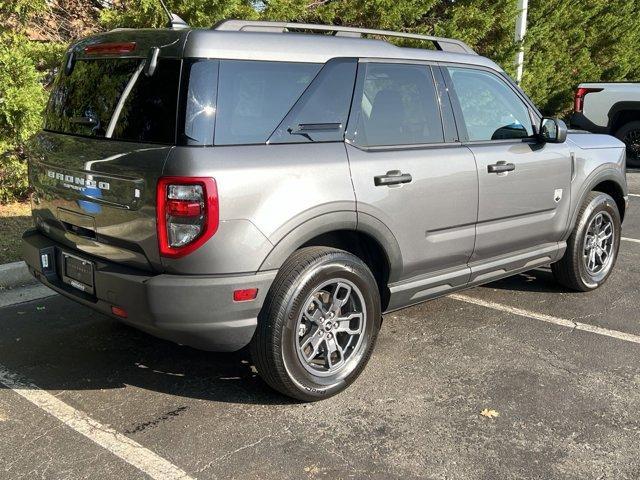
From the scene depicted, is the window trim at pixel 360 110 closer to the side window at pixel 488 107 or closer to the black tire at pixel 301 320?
the side window at pixel 488 107

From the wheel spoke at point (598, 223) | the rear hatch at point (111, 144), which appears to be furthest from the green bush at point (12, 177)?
the wheel spoke at point (598, 223)

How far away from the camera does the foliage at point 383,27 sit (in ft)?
21.5

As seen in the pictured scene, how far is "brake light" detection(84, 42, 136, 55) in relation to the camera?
3322mm

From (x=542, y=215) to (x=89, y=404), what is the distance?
318 centimetres

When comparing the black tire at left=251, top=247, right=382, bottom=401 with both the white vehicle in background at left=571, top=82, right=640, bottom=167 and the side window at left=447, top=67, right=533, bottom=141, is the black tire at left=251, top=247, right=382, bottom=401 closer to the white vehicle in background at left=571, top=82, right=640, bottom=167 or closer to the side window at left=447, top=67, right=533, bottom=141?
the side window at left=447, top=67, right=533, bottom=141

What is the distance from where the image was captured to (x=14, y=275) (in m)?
5.28

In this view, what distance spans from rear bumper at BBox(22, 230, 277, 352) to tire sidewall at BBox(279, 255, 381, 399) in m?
0.17

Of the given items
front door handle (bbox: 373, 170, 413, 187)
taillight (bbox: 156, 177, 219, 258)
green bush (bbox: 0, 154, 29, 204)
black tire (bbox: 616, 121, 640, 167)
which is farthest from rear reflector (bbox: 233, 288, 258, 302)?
black tire (bbox: 616, 121, 640, 167)

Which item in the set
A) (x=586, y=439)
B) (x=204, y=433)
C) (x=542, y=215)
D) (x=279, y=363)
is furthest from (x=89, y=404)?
(x=542, y=215)

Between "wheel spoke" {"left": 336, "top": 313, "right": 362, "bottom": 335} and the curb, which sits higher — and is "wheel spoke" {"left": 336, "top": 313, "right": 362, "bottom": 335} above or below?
above

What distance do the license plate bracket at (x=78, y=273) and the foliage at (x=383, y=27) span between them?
349cm

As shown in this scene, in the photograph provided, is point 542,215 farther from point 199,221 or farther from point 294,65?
point 199,221

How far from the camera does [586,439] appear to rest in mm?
3158

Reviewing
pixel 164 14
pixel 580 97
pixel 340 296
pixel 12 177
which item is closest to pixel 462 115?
pixel 340 296
